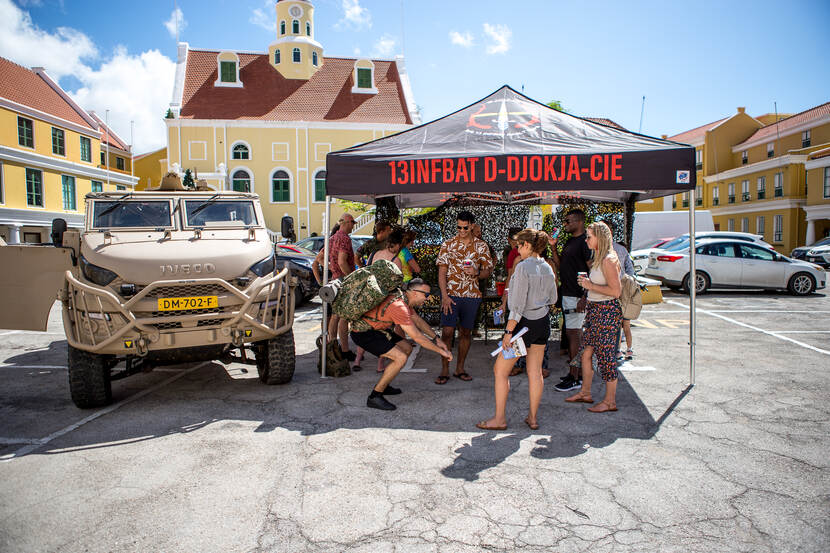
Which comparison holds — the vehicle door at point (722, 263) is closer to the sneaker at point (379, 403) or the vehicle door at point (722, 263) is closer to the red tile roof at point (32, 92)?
the sneaker at point (379, 403)

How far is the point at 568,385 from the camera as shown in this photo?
18.6 feet

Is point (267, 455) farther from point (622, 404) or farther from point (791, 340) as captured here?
point (791, 340)

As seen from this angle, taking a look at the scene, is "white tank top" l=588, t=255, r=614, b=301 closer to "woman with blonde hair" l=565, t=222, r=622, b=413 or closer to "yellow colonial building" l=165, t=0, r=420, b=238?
"woman with blonde hair" l=565, t=222, r=622, b=413

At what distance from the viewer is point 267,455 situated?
4039 mm

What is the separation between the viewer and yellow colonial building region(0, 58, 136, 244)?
26500 mm

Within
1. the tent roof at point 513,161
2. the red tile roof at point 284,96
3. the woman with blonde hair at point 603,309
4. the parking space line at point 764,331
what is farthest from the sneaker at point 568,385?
the red tile roof at point 284,96

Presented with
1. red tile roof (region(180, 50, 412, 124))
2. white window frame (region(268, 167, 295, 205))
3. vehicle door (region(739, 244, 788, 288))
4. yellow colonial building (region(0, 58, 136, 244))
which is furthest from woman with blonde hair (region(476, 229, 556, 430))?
white window frame (region(268, 167, 295, 205))

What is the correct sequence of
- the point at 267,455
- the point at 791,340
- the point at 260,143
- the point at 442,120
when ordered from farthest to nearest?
the point at 260,143 → the point at 791,340 → the point at 442,120 → the point at 267,455

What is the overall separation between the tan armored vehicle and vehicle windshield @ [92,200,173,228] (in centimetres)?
1

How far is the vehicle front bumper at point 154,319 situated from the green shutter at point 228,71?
31.7 m

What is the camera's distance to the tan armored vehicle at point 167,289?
15.5 feet

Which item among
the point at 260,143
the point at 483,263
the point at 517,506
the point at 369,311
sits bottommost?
the point at 517,506

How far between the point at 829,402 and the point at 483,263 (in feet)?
12.1

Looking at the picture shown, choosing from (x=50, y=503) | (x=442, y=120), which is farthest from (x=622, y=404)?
(x=50, y=503)
